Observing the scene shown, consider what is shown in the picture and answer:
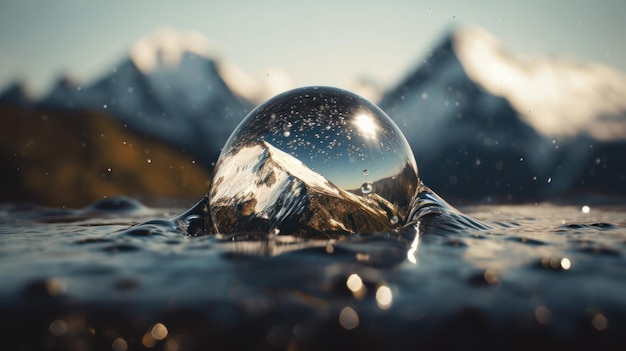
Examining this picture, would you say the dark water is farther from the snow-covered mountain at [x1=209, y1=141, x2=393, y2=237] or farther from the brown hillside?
the brown hillside

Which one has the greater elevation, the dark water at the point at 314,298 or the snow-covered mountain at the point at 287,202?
the snow-covered mountain at the point at 287,202

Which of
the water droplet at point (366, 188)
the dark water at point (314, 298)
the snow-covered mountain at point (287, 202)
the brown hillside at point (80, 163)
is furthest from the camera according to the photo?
the brown hillside at point (80, 163)

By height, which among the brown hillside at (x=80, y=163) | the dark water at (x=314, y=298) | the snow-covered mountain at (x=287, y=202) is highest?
the brown hillside at (x=80, y=163)

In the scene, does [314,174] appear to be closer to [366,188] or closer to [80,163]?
[366,188]

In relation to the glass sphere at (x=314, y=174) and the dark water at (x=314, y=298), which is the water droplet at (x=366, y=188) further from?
the dark water at (x=314, y=298)

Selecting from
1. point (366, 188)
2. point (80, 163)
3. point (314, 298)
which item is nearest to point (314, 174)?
point (366, 188)

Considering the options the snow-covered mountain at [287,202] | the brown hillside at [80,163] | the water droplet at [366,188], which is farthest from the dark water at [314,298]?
the brown hillside at [80,163]
